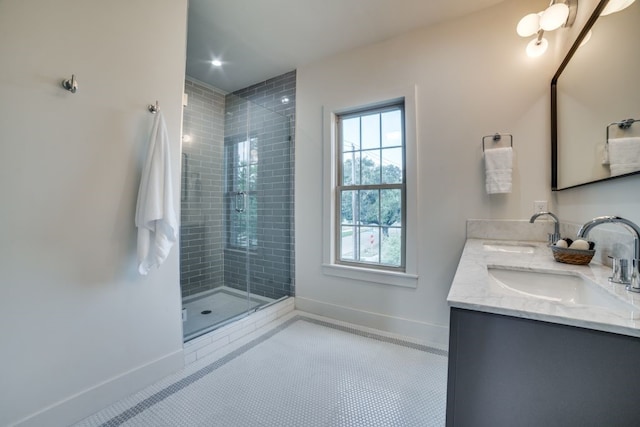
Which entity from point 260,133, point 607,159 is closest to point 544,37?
point 607,159

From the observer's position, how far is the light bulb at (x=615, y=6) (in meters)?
1.07

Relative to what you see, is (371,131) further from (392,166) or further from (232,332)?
(232,332)

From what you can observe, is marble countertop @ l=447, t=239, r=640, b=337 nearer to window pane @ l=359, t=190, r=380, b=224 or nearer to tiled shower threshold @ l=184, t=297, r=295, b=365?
window pane @ l=359, t=190, r=380, b=224

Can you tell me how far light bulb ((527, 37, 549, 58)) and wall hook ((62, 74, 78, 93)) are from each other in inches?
109

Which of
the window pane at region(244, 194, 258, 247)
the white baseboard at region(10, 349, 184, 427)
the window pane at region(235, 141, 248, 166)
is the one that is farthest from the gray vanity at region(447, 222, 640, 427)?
the window pane at region(235, 141, 248, 166)

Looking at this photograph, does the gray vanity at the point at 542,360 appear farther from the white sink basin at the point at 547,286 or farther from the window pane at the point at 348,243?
the window pane at the point at 348,243

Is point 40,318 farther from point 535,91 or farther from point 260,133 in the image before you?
point 535,91

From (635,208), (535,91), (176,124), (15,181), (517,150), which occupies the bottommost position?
(635,208)

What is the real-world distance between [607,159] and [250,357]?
239 centimetres

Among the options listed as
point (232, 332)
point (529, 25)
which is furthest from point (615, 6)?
point (232, 332)

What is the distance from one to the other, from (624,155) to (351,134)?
76.4 inches

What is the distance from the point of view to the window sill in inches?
91.0

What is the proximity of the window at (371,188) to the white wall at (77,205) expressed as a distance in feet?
5.14

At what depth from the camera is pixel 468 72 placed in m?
2.10
